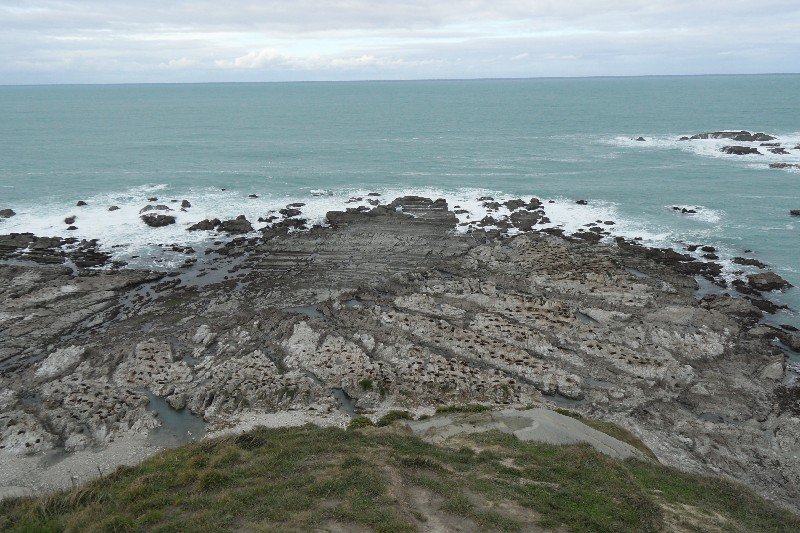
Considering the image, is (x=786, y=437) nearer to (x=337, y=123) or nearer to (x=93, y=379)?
(x=93, y=379)

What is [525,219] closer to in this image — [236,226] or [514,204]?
[514,204]

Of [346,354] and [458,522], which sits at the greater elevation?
[458,522]

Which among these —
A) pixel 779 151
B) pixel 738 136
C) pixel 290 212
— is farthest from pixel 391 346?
pixel 738 136

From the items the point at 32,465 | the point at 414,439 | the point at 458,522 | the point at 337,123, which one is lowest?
A: the point at 32,465

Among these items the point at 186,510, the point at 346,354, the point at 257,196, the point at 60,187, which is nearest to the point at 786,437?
the point at 346,354

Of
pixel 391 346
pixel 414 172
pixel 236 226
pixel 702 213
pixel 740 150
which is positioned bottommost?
pixel 391 346

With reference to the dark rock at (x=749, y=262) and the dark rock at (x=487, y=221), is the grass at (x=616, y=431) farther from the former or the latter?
the dark rock at (x=487, y=221)

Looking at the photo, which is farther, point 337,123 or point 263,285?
point 337,123

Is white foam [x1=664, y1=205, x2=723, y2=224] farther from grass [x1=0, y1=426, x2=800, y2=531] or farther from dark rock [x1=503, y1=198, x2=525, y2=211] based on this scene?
grass [x1=0, y1=426, x2=800, y2=531]
